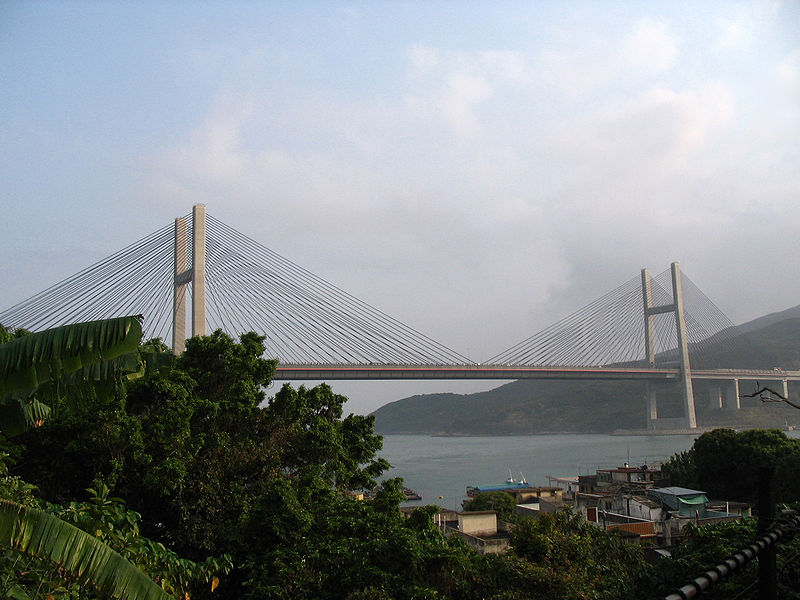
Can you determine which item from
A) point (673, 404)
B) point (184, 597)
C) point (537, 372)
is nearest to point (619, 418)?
point (673, 404)

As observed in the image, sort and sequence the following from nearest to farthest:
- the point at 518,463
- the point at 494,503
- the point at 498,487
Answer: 1. the point at 494,503
2. the point at 498,487
3. the point at 518,463

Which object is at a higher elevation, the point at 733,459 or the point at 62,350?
the point at 62,350

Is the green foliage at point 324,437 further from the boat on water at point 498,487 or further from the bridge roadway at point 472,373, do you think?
the bridge roadway at point 472,373

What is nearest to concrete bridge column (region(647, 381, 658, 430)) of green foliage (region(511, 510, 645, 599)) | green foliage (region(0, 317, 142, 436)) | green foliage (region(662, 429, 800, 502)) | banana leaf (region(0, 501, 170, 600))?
green foliage (region(662, 429, 800, 502))

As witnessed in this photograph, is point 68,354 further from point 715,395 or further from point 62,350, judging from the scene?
point 715,395

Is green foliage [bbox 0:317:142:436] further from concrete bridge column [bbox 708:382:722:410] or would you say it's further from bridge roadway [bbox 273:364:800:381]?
concrete bridge column [bbox 708:382:722:410]

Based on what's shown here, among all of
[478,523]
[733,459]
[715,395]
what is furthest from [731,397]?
[478,523]

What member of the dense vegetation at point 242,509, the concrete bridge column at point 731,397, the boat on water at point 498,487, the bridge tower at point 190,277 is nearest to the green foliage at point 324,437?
the dense vegetation at point 242,509
